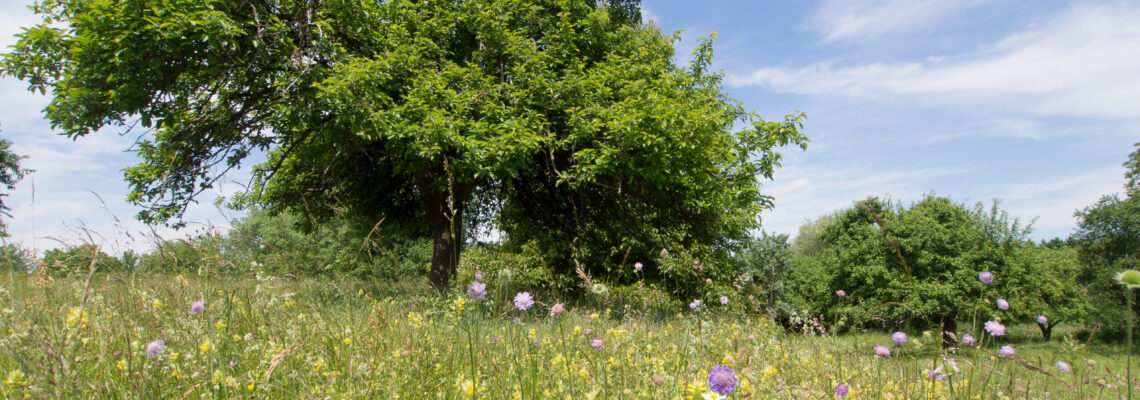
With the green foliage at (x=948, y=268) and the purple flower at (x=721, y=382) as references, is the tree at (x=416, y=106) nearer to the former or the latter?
the purple flower at (x=721, y=382)

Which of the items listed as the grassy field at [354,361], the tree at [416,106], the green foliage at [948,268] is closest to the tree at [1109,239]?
the green foliage at [948,268]

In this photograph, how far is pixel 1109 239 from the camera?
27828 millimetres

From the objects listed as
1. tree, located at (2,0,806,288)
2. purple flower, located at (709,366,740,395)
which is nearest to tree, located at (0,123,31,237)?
tree, located at (2,0,806,288)

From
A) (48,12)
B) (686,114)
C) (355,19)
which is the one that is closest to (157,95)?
(48,12)

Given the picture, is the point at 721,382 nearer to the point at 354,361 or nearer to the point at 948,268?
the point at 354,361

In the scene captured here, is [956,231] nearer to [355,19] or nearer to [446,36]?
[446,36]

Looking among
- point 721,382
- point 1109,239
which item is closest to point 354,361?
point 721,382

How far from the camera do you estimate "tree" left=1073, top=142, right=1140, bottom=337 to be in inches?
987

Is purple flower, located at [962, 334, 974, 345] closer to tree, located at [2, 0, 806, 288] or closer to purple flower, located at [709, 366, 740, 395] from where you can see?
purple flower, located at [709, 366, 740, 395]

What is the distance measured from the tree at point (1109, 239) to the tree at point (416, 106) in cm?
2691

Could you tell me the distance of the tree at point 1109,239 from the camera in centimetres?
2506

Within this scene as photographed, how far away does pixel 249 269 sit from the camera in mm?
3658

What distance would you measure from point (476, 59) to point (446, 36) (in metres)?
1.21

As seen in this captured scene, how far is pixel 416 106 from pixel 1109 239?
37.7 m
